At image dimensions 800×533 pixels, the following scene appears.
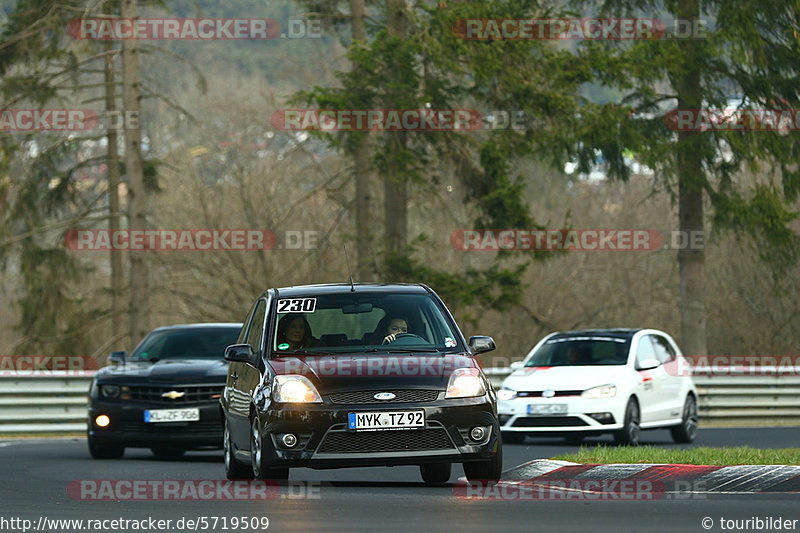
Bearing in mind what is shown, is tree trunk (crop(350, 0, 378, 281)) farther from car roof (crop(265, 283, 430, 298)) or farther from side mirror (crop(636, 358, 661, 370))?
car roof (crop(265, 283, 430, 298))

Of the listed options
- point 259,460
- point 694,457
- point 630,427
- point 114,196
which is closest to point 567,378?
point 630,427

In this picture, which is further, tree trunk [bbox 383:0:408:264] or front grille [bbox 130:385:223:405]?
tree trunk [bbox 383:0:408:264]

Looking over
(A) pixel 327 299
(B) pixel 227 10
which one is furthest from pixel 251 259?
(B) pixel 227 10

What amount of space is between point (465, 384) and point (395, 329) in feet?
3.40

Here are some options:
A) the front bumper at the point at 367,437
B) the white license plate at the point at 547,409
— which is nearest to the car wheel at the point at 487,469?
the front bumper at the point at 367,437

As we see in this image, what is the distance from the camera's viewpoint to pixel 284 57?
45.6 meters

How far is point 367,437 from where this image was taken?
11750mm

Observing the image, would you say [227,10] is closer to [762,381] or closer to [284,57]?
[284,57]

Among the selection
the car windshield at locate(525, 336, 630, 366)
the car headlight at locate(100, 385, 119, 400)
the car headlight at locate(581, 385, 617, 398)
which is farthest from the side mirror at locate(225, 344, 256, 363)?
the car windshield at locate(525, 336, 630, 366)

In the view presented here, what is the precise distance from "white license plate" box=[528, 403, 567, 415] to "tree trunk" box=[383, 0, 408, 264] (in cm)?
1205

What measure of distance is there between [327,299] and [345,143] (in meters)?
19.6

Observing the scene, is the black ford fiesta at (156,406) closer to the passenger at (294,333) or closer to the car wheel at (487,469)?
the passenger at (294,333)

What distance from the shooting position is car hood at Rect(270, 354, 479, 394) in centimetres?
1188

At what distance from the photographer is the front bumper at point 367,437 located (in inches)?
463
